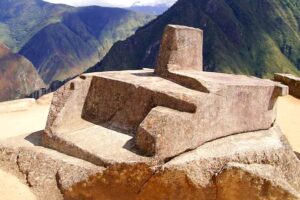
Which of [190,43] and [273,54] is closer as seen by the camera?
[190,43]

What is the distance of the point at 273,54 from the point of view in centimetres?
14750

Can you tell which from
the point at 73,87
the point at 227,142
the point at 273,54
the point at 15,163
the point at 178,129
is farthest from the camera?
the point at 273,54

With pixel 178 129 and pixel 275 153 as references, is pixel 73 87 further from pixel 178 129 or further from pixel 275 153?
pixel 275 153

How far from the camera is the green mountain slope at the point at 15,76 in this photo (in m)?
162

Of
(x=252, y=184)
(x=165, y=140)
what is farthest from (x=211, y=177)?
(x=165, y=140)

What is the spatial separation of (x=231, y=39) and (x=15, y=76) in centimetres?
8241

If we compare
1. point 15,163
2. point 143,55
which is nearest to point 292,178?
point 15,163

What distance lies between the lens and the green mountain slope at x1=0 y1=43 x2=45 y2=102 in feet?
531

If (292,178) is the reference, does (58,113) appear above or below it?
above

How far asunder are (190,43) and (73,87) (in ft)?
10.6

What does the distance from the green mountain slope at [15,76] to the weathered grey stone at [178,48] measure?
154 meters

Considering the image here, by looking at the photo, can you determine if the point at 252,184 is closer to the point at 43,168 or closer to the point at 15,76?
the point at 43,168

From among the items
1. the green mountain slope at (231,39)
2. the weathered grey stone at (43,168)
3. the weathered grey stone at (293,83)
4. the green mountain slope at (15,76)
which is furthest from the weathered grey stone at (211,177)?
the green mountain slope at (15,76)

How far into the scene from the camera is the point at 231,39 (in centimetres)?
14225
